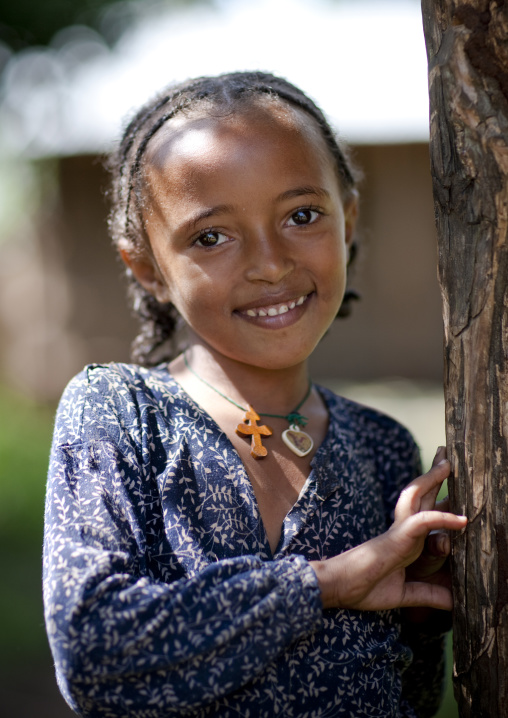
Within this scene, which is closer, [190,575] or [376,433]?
[190,575]

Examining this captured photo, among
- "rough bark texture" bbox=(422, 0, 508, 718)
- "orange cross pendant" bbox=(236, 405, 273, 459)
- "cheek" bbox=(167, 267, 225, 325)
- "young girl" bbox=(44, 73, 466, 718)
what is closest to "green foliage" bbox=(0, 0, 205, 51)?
"young girl" bbox=(44, 73, 466, 718)

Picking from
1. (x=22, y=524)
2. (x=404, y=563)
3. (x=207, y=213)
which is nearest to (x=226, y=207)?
(x=207, y=213)

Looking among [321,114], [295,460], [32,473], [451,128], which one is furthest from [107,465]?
[32,473]

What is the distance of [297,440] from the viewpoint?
193cm

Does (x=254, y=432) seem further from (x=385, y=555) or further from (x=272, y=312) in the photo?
(x=385, y=555)

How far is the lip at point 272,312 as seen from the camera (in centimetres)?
184

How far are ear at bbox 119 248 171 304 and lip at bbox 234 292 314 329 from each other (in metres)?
0.32

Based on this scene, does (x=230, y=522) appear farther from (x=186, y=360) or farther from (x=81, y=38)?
(x=81, y=38)

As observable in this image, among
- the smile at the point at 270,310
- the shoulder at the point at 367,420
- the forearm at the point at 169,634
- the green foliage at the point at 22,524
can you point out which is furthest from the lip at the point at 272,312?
the green foliage at the point at 22,524

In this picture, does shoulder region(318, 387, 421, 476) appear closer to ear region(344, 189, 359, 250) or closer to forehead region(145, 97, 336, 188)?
ear region(344, 189, 359, 250)

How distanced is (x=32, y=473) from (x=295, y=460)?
4314 millimetres

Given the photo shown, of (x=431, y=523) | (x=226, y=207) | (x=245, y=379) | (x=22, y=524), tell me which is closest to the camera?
(x=431, y=523)

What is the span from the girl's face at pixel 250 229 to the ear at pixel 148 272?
0.13 meters

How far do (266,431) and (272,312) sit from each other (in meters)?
0.29
